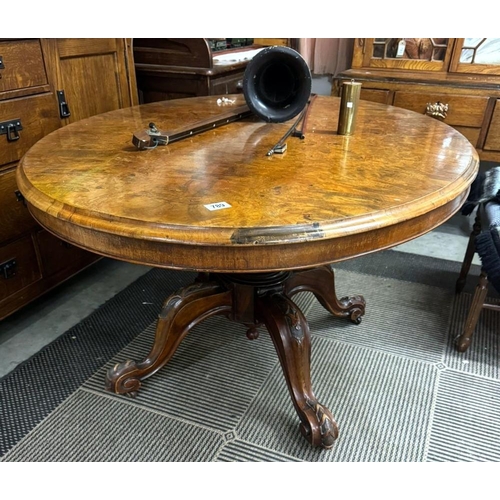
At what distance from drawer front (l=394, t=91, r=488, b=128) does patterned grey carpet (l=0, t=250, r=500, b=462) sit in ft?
2.59

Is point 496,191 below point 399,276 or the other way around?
the other way around

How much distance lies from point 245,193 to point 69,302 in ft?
4.23

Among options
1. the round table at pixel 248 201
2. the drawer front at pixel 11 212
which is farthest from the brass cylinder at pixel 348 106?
the drawer front at pixel 11 212

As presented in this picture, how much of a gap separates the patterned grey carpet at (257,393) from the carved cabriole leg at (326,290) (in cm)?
6

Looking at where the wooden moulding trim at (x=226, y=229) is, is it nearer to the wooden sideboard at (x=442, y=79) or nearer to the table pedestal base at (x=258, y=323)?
the table pedestal base at (x=258, y=323)

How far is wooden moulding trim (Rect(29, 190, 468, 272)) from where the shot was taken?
2.51 feet

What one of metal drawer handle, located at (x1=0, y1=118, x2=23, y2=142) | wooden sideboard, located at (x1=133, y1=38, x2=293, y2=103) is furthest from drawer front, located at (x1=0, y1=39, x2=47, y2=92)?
wooden sideboard, located at (x1=133, y1=38, x2=293, y2=103)

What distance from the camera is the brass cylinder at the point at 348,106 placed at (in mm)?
1194

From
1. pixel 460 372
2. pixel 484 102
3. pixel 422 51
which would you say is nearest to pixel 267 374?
pixel 460 372

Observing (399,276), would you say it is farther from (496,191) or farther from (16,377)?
(16,377)

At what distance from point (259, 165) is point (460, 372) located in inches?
40.0

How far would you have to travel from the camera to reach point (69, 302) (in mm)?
1883

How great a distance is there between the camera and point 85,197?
2.80ft

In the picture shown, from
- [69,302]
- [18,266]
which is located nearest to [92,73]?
[18,266]
